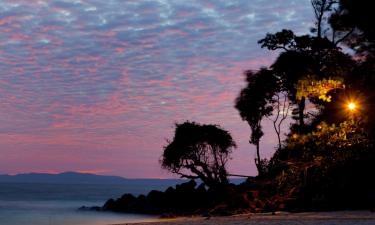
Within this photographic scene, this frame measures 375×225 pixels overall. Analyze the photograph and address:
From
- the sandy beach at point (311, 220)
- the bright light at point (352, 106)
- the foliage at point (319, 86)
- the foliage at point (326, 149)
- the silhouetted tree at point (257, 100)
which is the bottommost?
the sandy beach at point (311, 220)

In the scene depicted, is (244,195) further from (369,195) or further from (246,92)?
(246,92)

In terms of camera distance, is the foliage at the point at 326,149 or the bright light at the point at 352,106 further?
the bright light at the point at 352,106

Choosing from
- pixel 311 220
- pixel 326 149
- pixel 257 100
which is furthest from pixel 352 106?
pixel 257 100

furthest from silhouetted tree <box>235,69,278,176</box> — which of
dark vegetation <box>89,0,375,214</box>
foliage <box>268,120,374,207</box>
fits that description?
foliage <box>268,120,374,207</box>

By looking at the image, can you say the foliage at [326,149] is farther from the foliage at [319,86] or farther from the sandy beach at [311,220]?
the sandy beach at [311,220]

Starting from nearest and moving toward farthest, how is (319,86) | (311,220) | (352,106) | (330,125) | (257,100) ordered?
(311,220)
(319,86)
(352,106)
(330,125)
(257,100)

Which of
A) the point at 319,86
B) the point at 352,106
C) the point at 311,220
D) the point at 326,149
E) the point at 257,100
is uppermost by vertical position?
the point at 257,100

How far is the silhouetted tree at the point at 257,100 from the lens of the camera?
141 feet

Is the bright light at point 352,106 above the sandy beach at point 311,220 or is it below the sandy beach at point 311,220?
above

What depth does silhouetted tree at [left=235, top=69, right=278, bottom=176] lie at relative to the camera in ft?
141

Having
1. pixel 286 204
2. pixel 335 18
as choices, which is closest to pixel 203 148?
pixel 286 204

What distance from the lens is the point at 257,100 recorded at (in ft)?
147

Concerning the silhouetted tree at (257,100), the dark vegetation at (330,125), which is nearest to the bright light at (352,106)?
the dark vegetation at (330,125)

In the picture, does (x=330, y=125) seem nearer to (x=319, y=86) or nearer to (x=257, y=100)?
(x=319, y=86)
